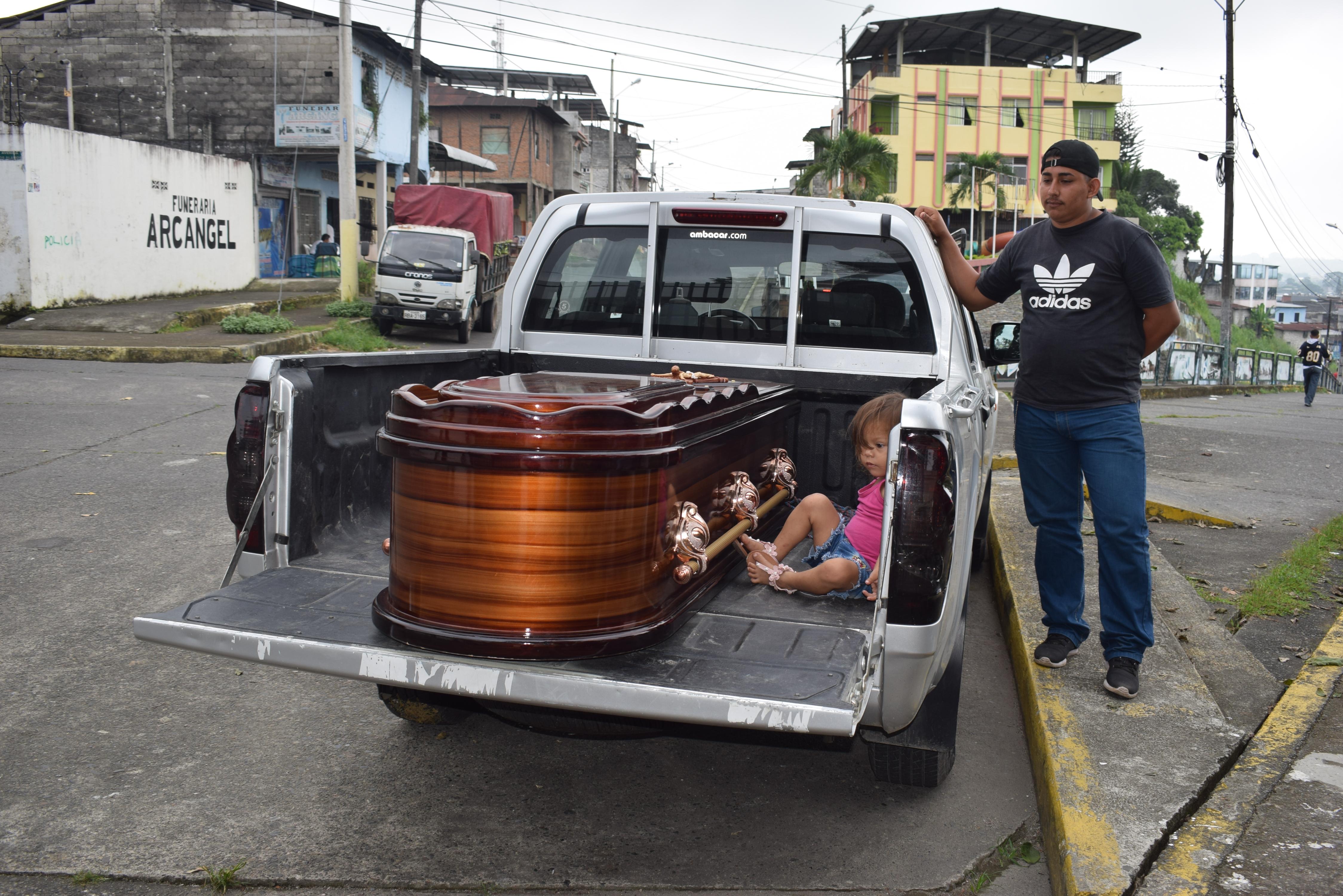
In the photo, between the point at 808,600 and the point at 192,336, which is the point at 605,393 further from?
the point at 192,336

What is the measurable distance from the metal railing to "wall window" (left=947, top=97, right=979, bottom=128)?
18.3m

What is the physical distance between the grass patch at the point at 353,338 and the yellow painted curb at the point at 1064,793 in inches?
590

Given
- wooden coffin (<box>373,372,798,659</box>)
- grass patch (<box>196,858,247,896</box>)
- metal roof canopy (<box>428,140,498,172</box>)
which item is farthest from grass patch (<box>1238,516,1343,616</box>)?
metal roof canopy (<box>428,140,498,172</box>)

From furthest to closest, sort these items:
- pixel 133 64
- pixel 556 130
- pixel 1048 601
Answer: pixel 556 130
pixel 133 64
pixel 1048 601

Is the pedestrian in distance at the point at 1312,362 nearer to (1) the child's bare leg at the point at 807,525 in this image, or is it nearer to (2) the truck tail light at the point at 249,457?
(1) the child's bare leg at the point at 807,525

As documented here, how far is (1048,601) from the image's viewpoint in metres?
4.30

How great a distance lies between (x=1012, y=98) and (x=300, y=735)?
177 ft

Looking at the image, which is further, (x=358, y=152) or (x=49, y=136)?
(x=358, y=152)

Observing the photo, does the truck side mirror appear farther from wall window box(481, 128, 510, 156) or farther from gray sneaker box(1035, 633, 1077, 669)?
wall window box(481, 128, 510, 156)

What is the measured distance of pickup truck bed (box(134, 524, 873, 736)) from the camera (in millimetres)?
2568

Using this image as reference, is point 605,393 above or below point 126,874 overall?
above

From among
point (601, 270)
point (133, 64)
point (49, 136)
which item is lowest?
point (601, 270)

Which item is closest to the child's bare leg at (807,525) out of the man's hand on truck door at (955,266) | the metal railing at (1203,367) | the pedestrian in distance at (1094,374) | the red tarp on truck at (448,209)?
the pedestrian in distance at (1094,374)

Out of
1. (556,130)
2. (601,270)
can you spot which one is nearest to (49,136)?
(601,270)
